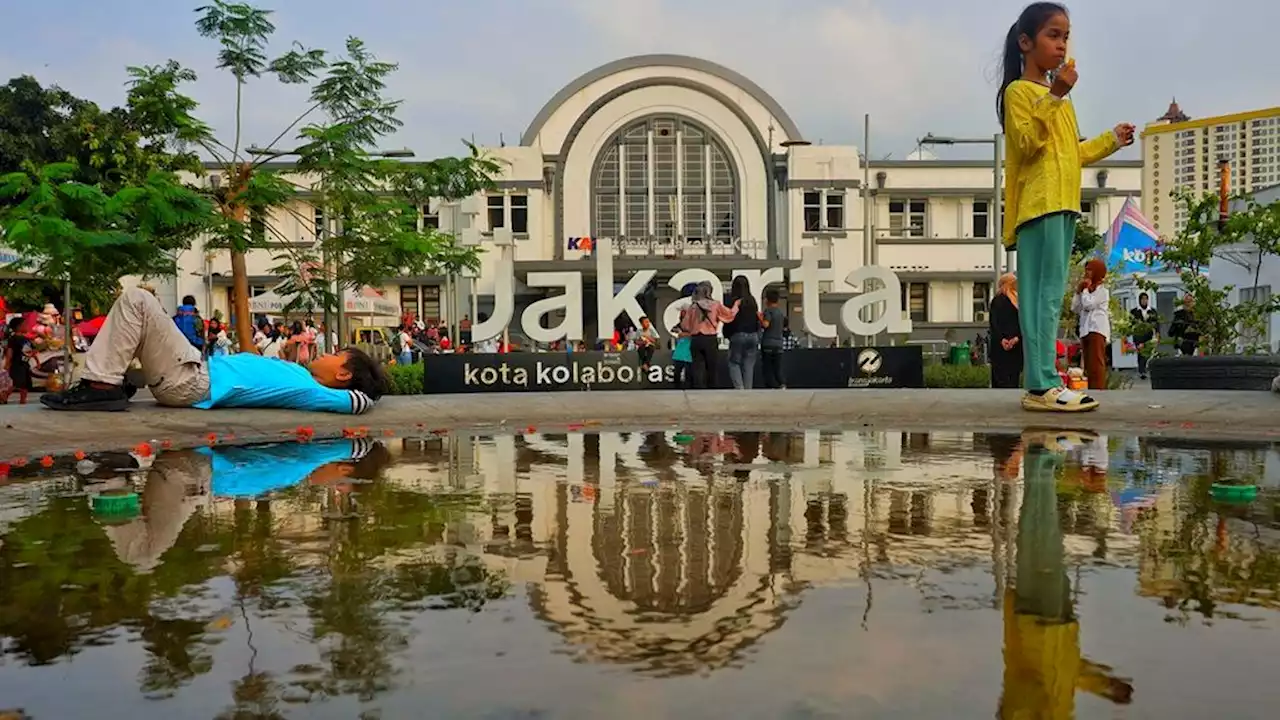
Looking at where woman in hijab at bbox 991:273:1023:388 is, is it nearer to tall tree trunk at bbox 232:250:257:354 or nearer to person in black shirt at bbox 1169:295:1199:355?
person in black shirt at bbox 1169:295:1199:355

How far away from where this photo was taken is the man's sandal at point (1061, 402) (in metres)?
8.30

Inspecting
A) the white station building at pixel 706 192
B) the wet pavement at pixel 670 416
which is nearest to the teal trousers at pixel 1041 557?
the wet pavement at pixel 670 416

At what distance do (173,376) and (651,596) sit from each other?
6229 millimetres

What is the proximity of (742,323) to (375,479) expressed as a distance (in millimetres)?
8869

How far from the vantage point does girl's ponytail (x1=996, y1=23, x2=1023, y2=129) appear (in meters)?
7.95

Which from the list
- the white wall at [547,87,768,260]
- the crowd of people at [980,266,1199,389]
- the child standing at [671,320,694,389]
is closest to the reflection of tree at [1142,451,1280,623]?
the crowd of people at [980,266,1199,389]

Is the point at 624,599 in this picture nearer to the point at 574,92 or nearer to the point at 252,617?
the point at 252,617

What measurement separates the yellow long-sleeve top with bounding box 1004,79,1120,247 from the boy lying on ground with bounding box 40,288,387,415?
5.22 meters

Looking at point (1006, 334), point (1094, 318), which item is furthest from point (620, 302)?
point (1094, 318)

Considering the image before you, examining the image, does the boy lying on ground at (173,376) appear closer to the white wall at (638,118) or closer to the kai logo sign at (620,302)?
the kai logo sign at (620,302)

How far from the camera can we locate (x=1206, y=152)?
66.6 m

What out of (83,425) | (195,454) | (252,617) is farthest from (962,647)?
(83,425)

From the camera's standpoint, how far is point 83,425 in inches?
303

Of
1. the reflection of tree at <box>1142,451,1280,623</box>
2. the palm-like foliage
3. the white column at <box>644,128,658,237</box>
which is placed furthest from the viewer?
the white column at <box>644,128,658,237</box>
